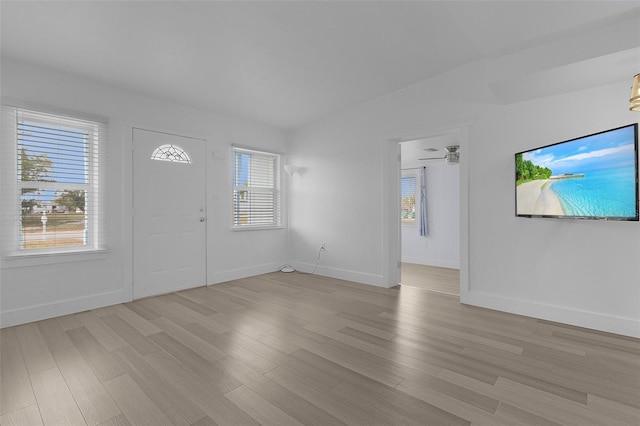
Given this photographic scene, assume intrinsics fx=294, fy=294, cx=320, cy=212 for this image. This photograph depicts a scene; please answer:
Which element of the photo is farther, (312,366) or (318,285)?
(318,285)

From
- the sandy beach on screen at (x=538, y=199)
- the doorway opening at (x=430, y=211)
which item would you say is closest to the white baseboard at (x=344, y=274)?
the doorway opening at (x=430, y=211)

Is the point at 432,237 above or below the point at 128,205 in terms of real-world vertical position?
below

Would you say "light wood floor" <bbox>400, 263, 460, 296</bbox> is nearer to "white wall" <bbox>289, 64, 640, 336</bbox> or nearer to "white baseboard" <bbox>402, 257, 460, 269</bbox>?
"white baseboard" <bbox>402, 257, 460, 269</bbox>

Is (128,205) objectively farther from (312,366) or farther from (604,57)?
(604,57)

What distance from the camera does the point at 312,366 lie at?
210 cm

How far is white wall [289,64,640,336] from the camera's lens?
267cm

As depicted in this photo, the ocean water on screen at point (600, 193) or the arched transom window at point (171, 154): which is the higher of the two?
the arched transom window at point (171, 154)

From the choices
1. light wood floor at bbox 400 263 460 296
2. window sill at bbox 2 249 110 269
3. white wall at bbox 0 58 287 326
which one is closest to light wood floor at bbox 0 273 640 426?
white wall at bbox 0 58 287 326

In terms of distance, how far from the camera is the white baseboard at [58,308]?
9.51 ft

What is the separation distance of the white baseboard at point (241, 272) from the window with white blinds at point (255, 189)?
27.9 inches

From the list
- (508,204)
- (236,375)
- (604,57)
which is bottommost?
(236,375)

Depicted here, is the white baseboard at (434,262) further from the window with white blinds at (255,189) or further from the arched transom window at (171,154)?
the arched transom window at (171,154)

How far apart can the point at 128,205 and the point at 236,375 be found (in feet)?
9.07

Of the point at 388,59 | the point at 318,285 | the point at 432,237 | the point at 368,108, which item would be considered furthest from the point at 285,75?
the point at 432,237
